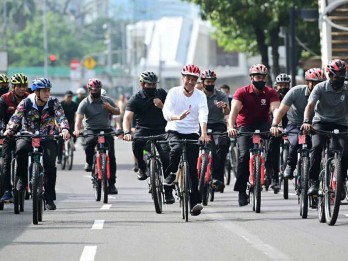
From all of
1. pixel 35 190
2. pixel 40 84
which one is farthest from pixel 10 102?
pixel 35 190

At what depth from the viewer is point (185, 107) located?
17547 millimetres

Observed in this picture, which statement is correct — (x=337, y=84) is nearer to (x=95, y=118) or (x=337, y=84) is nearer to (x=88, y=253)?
(x=88, y=253)

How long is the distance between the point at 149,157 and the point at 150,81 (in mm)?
1582

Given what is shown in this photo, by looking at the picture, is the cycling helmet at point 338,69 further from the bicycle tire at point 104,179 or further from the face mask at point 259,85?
the bicycle tire at point 104,179

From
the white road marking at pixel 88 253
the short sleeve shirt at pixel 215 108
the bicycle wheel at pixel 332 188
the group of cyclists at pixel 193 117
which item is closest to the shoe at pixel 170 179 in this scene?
the group of cyclists at pixel 193 117

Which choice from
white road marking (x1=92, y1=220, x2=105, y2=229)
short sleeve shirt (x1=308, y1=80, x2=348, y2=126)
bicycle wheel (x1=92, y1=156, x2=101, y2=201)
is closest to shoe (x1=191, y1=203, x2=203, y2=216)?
white road marking (x1=92, y1=220, x2=105, y2=229)

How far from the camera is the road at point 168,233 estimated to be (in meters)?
13.5

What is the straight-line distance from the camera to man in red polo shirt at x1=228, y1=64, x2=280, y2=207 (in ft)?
62.7

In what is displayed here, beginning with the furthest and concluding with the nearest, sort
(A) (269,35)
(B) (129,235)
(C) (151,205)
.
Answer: (A) (269,35) → (C) (151,205) → (B) (129,235)

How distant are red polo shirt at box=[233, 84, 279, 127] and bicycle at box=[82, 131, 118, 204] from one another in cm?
203

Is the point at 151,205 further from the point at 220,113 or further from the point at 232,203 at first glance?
the point at 220,113

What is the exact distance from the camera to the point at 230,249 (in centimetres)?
1391

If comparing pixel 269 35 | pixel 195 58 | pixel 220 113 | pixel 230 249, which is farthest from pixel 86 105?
pixel 195 58

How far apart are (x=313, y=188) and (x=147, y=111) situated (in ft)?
12.9
